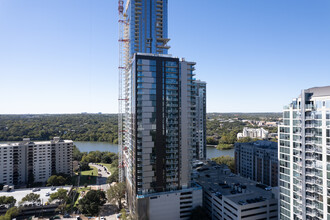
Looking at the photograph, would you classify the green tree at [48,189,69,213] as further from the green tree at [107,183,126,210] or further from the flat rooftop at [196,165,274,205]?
the flat rooftop at [196,165,274,205]

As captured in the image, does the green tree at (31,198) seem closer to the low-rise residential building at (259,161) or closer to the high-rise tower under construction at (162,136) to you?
the high-rise tower under construction at (162,136)

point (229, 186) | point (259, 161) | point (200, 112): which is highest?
point (200, 112)

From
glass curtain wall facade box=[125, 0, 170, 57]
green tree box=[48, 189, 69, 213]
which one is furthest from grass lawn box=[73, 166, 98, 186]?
glass curtain wall facade box=[125, 0, 170, 57]

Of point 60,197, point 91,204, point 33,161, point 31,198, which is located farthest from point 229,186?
point 33,161

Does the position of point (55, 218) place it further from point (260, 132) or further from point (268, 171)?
point (260, 132)

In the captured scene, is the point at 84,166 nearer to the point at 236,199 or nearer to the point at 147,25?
the point at 147,25

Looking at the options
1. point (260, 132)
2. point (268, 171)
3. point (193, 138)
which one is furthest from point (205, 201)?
point (260, 132)
